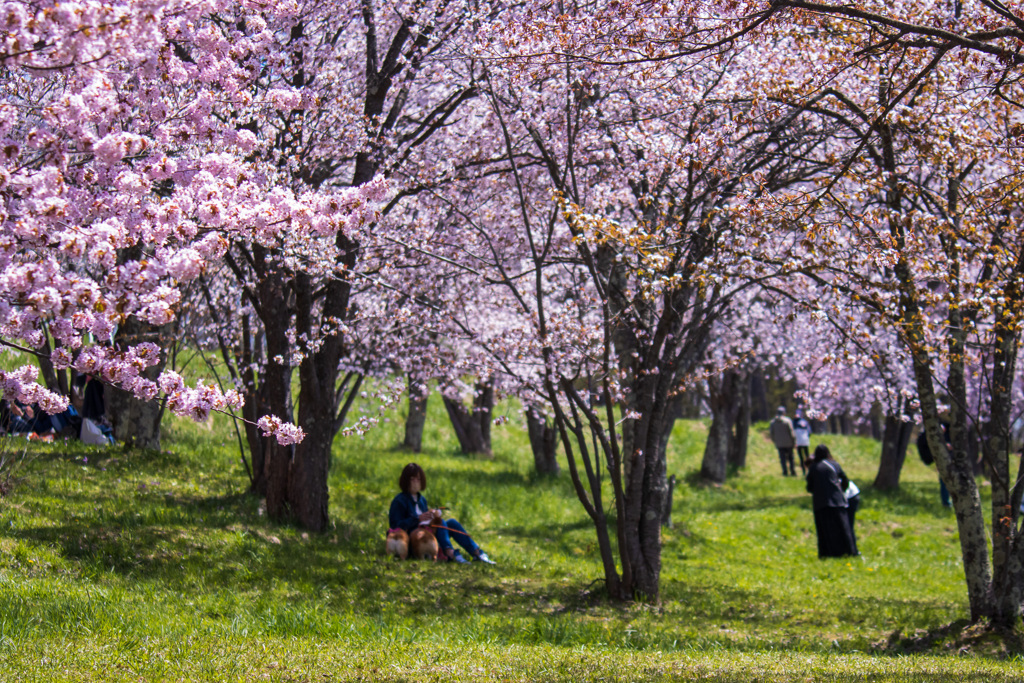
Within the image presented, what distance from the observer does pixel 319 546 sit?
32.5ft

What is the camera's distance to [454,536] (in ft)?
36.0

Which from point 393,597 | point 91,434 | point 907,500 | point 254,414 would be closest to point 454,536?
point 393,597

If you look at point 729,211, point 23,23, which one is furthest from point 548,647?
point 23,23

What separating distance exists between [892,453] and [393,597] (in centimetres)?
1648

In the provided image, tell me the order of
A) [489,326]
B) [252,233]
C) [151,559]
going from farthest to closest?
[489,326] < [151,559] < [252,233]

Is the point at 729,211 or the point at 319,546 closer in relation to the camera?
the point at 729,211

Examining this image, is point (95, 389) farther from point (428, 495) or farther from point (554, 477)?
point (554, 477)

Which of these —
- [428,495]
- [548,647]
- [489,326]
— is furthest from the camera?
[489,326]

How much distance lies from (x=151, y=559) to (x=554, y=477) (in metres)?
11.5

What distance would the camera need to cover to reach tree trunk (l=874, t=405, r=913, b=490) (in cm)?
2106

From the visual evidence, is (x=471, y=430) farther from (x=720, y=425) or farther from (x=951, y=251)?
(x=951, y=251)

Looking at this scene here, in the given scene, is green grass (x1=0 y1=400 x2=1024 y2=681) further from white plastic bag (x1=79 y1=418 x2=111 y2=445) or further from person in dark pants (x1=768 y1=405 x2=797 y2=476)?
person in dark pants (x1=768 y1=405 x2=797 y2=476)

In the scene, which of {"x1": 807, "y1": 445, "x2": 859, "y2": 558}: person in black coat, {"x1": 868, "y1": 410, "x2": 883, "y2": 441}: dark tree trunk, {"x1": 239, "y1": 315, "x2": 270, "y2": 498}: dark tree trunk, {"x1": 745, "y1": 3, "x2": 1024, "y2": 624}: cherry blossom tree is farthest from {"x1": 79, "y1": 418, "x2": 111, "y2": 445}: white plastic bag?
{"x1": 868, "y1": 410, "x2": 883, "y2": 441}: dark tree trunk

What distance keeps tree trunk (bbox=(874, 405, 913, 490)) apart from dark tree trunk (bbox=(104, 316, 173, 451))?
15.7 meters
